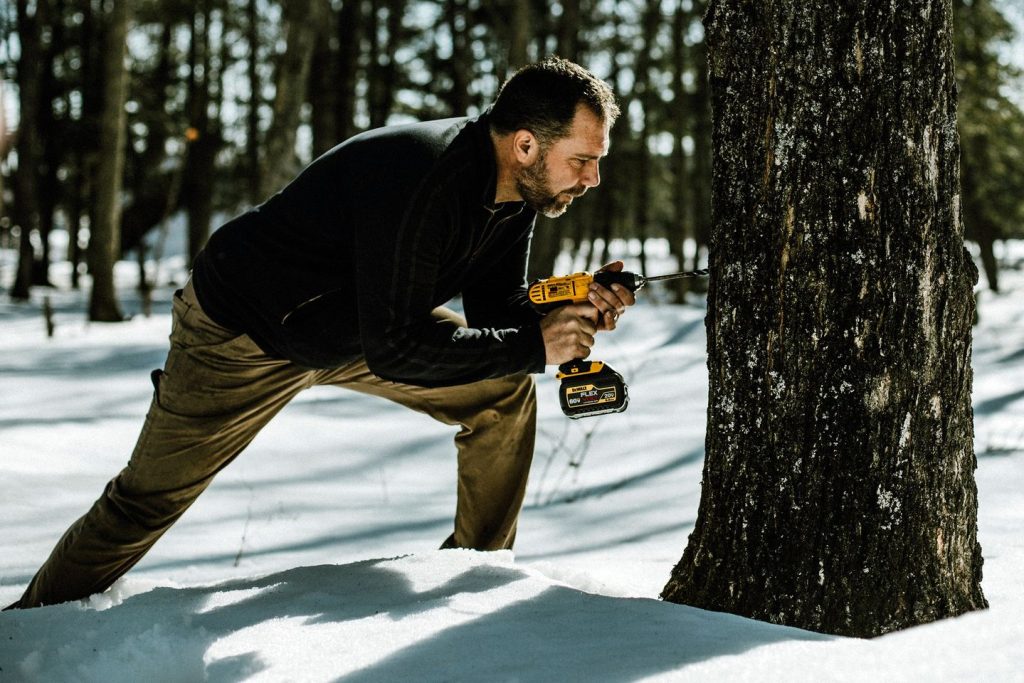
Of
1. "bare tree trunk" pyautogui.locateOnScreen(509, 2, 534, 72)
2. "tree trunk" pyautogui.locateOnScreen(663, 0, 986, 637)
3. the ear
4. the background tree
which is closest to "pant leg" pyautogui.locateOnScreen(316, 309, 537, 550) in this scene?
the ear

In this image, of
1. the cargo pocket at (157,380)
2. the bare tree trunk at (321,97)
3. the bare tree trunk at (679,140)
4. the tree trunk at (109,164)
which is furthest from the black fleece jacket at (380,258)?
the bare tree trunk at (679,140)

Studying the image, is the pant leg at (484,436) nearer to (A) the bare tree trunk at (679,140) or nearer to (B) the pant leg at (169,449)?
(B) the pant leg at (169,449)

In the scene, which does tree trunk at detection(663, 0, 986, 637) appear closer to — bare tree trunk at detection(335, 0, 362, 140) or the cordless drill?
the cordless drill

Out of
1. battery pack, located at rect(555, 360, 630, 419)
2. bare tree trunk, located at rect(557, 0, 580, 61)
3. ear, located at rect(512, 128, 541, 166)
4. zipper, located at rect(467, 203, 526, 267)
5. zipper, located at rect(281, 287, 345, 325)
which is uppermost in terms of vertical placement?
bare tree trunk, located at rect(557, 0, 580, 61)

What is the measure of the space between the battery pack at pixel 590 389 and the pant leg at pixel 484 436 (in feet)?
1.37

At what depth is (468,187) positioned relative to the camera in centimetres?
290

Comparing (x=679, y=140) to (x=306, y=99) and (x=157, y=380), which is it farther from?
(x=157, y=380)

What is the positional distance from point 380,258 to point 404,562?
42.9 inches

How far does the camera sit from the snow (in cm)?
224

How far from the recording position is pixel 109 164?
14.9 m

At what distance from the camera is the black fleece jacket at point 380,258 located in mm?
2768

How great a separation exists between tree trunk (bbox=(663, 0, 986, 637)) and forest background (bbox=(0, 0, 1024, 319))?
10.2m

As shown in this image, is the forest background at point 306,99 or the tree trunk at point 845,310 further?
the forest background at point 306,99

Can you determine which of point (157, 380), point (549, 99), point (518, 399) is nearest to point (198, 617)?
point (157, 380)
